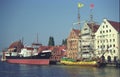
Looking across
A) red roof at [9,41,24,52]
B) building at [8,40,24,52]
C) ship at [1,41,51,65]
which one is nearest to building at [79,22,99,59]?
ship at [1,41,51,65]

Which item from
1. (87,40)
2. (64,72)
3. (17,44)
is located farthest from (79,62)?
(17,44)

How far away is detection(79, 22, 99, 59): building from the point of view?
119731mm

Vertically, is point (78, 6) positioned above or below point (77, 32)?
above

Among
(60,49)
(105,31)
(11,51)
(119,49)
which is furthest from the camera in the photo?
(11,51)

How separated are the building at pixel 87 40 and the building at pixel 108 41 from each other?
2.47 meters

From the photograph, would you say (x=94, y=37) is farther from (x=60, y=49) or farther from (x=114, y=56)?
(x=60, y=49)

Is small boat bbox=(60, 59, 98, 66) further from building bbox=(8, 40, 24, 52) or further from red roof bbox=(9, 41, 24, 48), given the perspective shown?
red roof bbox=(9, 41, 24, 48)

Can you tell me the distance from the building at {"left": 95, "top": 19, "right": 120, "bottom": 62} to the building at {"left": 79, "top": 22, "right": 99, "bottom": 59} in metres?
2.47

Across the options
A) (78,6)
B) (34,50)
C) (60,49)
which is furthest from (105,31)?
(34,50)

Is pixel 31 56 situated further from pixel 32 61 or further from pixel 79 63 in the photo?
pixel 79 63

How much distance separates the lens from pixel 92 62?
325 ft

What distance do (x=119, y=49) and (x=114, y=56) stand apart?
3.17 metres

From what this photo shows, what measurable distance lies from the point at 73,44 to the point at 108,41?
20.8 meters

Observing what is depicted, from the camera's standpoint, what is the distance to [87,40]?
121750mm
